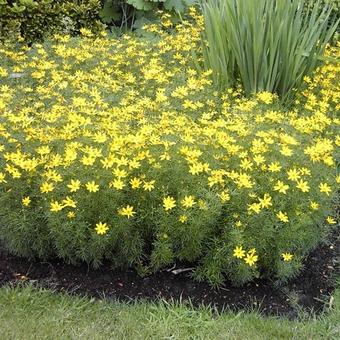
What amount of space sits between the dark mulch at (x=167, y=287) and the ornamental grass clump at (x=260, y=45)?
5.86 ft

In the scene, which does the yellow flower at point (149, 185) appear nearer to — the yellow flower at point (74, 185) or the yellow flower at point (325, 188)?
the yellow flower at point (74, 185)

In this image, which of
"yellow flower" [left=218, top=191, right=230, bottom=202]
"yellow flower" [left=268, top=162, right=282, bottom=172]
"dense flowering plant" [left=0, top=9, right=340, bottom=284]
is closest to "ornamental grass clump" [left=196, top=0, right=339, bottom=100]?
"dense flowering plant" [left=0, top=9, right=340, bottom=284]

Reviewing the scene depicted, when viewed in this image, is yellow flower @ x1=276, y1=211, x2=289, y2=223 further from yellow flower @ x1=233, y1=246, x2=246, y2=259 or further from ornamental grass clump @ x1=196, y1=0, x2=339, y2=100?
ornamental grass clump @ x1=196, y1=0, x2=339, y2=100

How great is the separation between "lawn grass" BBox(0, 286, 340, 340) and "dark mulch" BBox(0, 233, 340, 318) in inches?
2.9

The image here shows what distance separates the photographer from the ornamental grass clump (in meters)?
4.42

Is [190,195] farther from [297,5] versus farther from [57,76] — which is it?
[297,5]

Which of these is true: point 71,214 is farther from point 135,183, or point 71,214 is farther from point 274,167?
point 274,167

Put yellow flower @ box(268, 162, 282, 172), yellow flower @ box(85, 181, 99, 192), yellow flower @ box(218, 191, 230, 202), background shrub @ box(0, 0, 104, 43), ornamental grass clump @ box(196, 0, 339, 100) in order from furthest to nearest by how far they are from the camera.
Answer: background shrub @ box(0, 0, 104, 43) < ornamental grass clump @ box(196, 0, 339, 100) < yellow flower @ box(268, 162, 282, 172) < yellow flower @ box(218, 191, 230, 202) < yellow flower @ box(85, 181, 99, 192)

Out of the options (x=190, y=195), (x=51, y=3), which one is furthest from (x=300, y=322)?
(x=51, y=3)

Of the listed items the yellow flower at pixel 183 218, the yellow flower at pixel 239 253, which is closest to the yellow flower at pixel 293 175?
the yellow flower at pixel 239 253

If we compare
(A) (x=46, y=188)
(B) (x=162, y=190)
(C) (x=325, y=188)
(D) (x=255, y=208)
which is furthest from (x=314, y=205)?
(A) (x=46, y=188)

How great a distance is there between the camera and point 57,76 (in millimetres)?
4121

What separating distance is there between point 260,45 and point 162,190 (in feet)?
6.18

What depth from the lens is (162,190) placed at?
2.99 m
